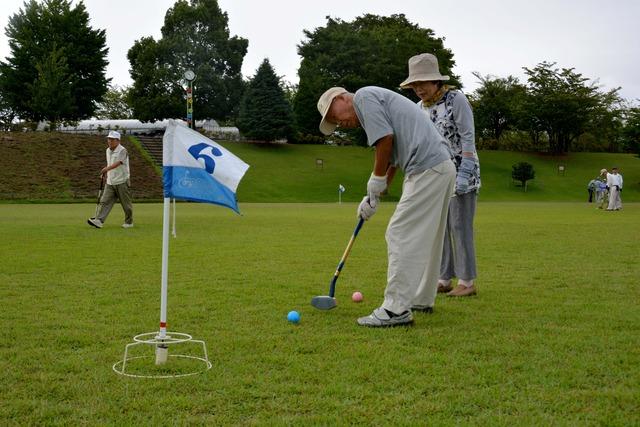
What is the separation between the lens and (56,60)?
178 ft

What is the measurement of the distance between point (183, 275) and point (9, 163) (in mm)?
34810

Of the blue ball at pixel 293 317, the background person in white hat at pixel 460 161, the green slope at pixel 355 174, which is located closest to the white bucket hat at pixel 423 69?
the background person in white hat at pixel 460 161

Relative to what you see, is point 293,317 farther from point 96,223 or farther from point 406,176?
point 96,223

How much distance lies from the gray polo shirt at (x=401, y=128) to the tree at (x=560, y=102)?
54806 mm

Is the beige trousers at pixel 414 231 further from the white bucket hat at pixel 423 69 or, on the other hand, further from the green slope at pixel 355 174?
the green slope at pixel 355 174

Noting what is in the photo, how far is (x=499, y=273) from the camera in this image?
851 cm

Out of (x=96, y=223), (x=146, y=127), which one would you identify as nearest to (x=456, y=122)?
(x=96, y=223)

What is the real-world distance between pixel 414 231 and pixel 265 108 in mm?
48233

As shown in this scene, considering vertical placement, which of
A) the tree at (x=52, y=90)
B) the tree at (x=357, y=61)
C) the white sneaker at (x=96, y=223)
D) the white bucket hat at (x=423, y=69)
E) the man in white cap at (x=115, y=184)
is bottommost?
the white sneaker at (x=96, y=223)

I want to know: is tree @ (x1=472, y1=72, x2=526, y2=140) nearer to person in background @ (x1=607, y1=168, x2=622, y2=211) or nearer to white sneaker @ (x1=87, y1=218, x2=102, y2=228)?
person in background @ (x1=607, y1=168, x2=622, y2=211)

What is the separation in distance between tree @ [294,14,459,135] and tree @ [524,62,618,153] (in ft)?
24.1

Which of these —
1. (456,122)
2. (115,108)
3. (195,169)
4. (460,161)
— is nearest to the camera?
(195,169)

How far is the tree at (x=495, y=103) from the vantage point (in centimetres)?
6319

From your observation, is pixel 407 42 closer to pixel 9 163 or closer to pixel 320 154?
pixel 320 154
